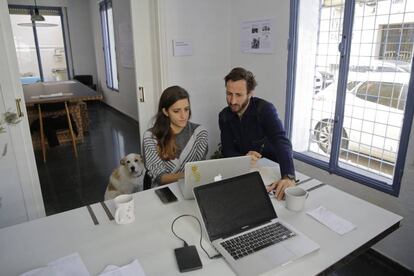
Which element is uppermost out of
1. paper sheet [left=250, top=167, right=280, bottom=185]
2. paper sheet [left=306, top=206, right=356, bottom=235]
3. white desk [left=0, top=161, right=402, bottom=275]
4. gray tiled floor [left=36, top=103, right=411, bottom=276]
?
paper sheet [left=250, top=167, right=280, bottom=185]

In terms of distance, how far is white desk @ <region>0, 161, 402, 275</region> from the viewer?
41.4 inches

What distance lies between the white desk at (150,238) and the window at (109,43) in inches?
232

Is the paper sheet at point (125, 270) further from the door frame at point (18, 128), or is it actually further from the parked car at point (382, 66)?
the parked car at point (382, 66)

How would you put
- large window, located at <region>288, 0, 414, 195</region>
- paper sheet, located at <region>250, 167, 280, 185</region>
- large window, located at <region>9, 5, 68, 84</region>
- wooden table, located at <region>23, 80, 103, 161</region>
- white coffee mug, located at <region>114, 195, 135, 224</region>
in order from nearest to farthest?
white coffee mug, located at <region>114, 195, 135, 224</region>, paper sheet, located at <region>250, 167, 280, 185</region>, large window, located at <region>288, 0, 414, 195</region>, wooden table, located at <region>23, 80, 103, 161</region>, large window, located at <region>9, 5, 68, 84</region>

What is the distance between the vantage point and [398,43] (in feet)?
6.21

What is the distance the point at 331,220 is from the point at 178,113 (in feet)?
3.34

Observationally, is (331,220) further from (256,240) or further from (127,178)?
(127,178)

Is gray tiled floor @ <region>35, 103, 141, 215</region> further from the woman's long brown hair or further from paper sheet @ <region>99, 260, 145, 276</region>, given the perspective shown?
paper sheet @ <region>99, 260, 145, 276</region>

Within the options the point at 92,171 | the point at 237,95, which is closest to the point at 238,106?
the point at 237,95

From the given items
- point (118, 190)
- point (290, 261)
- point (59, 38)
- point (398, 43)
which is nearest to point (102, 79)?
point (59, 38)

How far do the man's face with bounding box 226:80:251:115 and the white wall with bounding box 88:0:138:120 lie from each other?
3906 millimetres

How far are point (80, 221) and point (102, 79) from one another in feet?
24.1

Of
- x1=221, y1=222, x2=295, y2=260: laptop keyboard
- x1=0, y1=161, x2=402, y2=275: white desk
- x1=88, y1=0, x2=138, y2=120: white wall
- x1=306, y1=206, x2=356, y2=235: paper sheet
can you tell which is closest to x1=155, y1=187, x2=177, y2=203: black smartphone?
x1=0, y1=161, x2=402, y2=275: white desk

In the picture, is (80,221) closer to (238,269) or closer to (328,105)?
(238,269)
